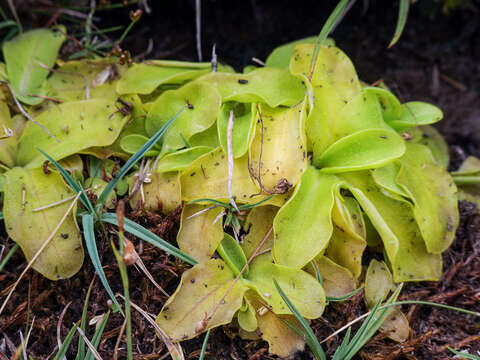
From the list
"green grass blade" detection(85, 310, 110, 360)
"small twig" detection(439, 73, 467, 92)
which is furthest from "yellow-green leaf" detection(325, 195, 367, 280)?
"small twig" detection(439, 73, 467, 92)

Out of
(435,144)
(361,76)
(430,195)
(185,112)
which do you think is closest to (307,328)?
(430,195)

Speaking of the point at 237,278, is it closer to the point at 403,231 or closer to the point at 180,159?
the point at 180,159

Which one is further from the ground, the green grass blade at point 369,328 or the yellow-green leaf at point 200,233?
the yellow-green leaf at point 200,233

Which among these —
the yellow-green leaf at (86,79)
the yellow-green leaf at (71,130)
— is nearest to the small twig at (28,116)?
the yellow-green leaf at (71,130)

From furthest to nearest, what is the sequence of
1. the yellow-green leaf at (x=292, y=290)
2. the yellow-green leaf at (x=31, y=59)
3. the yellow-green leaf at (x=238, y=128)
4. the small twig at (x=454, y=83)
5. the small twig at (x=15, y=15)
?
the small twig at (x=454, y=83), the small twig at (x=15, y=15), the yellow-green leaf at (x=31, y=59), the yellow-green leaf at (x=238, y=128), the yellow-green leaf at (x=292, y=290)

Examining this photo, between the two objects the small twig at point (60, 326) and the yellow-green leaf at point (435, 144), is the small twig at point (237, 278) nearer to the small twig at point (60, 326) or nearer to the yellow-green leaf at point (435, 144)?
the small twig at point (60, 326)

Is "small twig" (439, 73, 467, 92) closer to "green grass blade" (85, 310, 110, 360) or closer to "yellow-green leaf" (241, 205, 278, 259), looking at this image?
"yellow-green leaf" (241, 205, 278, 259)
